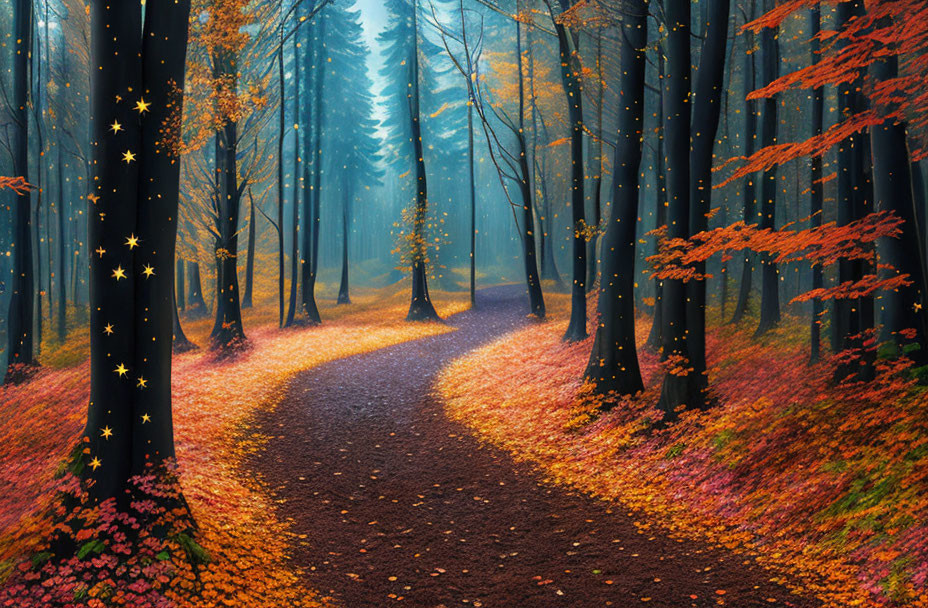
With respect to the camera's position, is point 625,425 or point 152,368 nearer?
point 152,368

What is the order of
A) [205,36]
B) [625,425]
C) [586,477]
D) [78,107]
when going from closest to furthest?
[586,477]
[625,425]
[205,36]
[78,107]

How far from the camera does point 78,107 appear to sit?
15992mm

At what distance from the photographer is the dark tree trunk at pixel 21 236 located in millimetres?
9539

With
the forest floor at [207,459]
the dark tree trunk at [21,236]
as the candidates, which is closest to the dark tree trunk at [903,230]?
the forest floor at [207,459]

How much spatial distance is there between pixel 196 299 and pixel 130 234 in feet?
69.0

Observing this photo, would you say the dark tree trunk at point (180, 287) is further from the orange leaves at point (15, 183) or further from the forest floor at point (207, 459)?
the orange leaves at point (15, 183)

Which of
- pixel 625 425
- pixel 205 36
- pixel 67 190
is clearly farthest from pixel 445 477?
pixel 67 190

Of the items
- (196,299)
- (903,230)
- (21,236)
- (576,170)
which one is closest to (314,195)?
(196,299)

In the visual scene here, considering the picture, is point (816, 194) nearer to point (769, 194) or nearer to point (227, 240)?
point (769, 194)

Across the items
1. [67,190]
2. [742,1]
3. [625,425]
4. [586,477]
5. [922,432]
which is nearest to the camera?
[922,432]

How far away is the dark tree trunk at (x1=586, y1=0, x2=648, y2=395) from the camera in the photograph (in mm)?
9477

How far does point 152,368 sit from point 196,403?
523 centimetres

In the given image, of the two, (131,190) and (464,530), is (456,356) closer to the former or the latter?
(464,530)

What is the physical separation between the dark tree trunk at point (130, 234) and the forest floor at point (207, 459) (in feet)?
2.38
